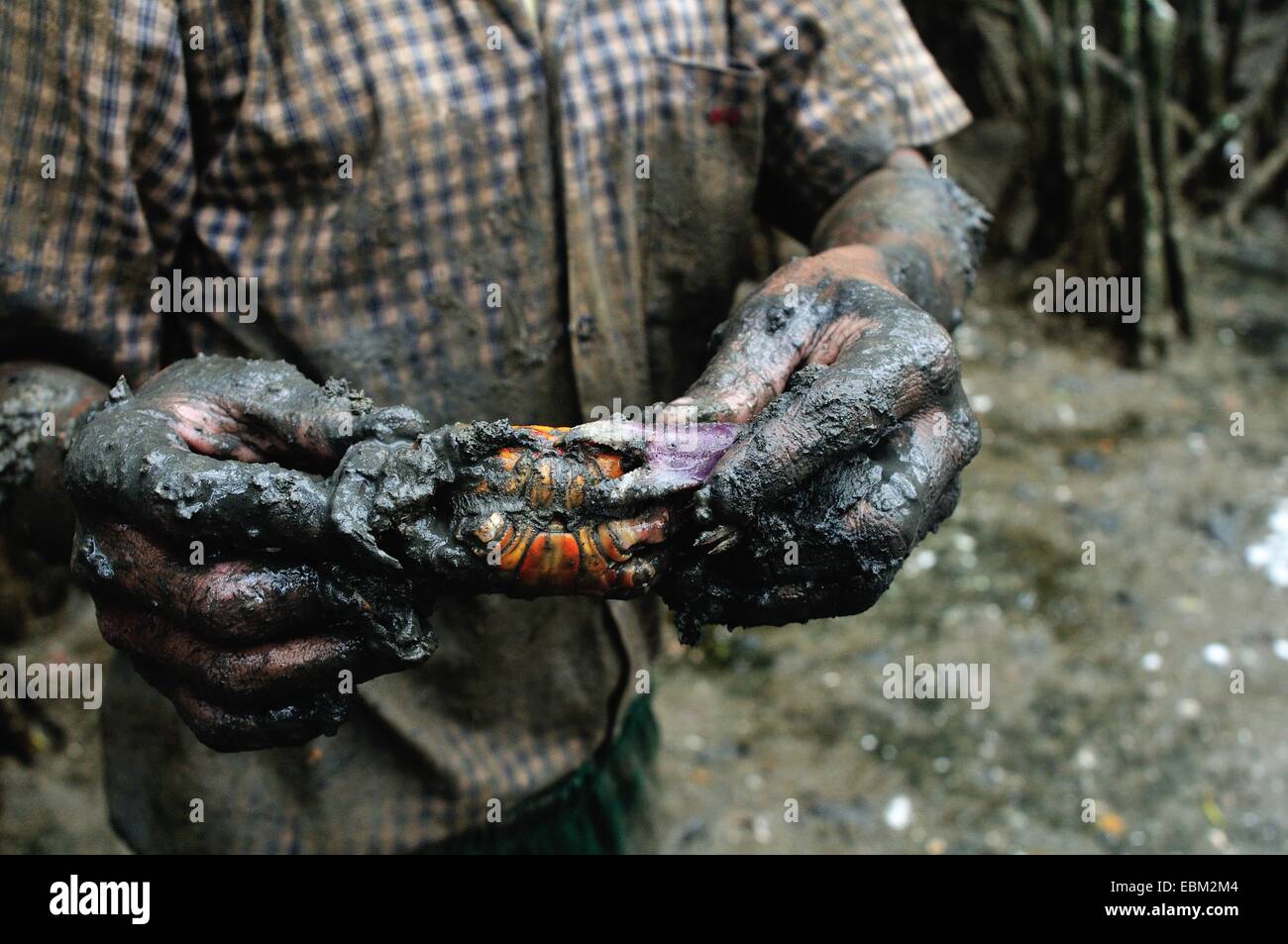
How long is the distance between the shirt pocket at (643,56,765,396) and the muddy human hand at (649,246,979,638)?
0.40 metres

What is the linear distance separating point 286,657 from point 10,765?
104 inches

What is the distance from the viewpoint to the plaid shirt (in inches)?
61.3

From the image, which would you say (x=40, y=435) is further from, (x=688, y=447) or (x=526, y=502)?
(x=688, y=447)

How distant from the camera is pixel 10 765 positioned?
11.1 feet

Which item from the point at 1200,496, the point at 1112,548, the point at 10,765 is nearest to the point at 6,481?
the point at 10,765

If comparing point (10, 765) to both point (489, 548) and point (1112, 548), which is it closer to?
point (489, 548)

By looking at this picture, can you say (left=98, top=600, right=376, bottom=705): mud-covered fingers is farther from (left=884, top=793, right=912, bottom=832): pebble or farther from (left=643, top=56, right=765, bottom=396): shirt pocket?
(left=884, top=793, right=912, bottom=832): pebble

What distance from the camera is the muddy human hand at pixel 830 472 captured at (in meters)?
1.31

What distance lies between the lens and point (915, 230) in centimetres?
175

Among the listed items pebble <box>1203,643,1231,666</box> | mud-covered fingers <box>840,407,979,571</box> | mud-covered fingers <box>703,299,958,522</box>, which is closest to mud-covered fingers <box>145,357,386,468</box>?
mud-covered fingers <box>703,299,958,522</box>

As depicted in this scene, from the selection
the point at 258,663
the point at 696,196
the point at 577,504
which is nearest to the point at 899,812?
the point at 696,196

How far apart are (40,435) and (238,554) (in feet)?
1.60

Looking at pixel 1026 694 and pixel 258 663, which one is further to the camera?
pixel 1026 694

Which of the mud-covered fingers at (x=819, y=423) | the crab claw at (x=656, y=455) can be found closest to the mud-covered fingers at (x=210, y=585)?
the crab claw at (x=656, y=455)
